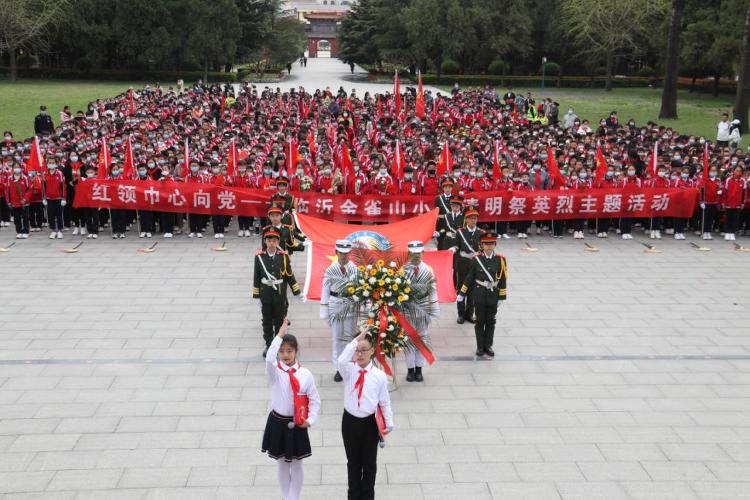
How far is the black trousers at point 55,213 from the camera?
49.9 feet

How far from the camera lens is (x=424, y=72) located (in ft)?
193

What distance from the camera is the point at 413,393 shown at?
8461 millimetres

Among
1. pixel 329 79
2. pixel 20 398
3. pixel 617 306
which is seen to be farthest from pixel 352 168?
pixel 329 79

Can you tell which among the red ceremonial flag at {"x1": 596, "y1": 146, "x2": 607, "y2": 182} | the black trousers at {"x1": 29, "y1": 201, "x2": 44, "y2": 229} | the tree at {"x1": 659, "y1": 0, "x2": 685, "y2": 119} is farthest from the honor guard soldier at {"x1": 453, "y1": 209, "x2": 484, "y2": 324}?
the tree at {"x1": 659, "y1": 0, "x2": 685, "y2": 119}

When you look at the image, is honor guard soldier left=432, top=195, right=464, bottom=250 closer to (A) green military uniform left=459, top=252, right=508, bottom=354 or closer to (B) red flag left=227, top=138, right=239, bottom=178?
(A) green military uniform left=459, top=252, right=508, bottom=354

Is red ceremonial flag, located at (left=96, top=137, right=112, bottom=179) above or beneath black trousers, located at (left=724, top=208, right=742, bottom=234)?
Result: above

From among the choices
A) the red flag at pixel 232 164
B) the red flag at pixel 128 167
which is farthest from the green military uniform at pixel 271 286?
the red flag at pixel 128 167

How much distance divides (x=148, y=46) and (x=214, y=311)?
43448 mm

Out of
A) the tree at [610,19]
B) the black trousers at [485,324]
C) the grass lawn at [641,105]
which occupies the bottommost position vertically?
the black trousers at [485,324]

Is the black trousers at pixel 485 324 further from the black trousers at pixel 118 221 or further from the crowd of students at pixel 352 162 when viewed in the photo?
the black trousers at pixel 118 221

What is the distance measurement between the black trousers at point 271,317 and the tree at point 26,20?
41.0m

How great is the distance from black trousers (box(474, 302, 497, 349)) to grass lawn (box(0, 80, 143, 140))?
2299 cm

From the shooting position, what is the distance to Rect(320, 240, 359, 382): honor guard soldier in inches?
332

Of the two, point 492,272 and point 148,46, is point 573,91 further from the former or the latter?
point 492,272
